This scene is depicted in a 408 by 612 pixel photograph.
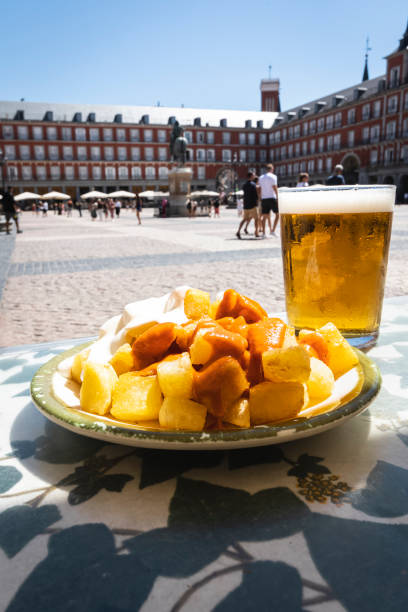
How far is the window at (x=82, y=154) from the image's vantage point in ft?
184

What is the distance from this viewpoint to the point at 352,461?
74cm

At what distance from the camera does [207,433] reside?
653 millimetres

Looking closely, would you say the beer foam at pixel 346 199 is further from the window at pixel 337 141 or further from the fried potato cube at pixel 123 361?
the window at pixel 337 141

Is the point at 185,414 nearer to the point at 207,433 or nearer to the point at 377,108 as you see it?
the point at 207,433

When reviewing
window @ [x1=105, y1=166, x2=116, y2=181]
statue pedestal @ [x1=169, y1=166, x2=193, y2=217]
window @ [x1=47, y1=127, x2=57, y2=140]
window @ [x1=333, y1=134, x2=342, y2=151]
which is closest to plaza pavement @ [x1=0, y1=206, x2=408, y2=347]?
statue pedestal @ [x1=169, y1=166, x2=193, y2=217]

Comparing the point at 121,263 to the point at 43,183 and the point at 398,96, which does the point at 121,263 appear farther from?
the point at 43,183

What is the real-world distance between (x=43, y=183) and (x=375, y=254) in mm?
58623

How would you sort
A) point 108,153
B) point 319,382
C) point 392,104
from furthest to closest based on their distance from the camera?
point 108,153, point 392,104, point 319,382

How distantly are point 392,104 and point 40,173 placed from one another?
36751 millimetres

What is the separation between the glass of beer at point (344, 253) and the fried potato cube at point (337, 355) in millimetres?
392

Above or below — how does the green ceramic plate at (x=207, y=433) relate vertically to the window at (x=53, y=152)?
below

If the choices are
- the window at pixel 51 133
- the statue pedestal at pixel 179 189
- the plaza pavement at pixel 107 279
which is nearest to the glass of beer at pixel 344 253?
the plaza pavement at pixel 107 279

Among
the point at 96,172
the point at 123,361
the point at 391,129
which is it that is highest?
the point at 391,129

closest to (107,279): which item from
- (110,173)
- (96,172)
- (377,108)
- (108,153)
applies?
(377,108)
